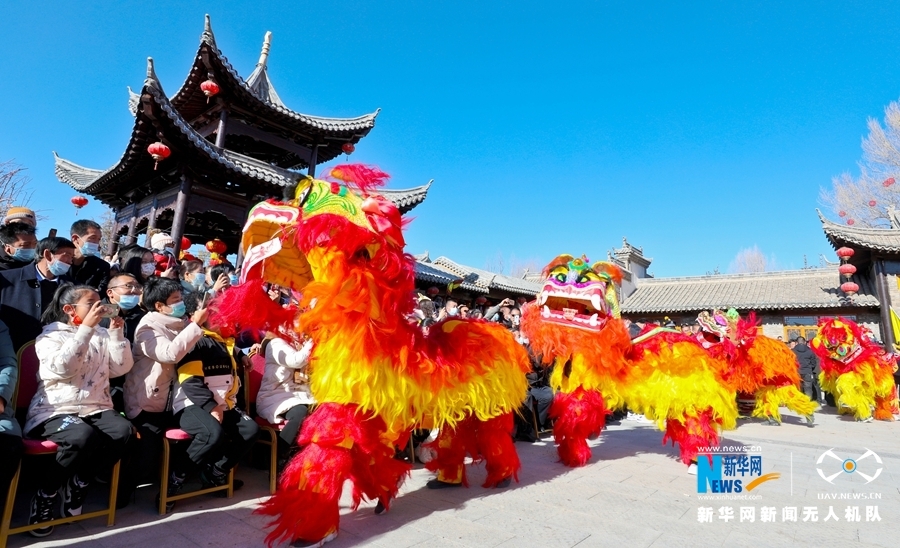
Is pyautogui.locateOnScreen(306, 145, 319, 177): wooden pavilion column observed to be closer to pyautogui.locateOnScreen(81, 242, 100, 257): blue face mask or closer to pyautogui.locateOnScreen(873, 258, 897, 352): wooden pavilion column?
pyautogui.locateOnScreen(81, 242, 100, 257): blue face mask

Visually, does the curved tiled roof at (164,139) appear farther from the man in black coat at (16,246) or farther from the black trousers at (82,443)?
the black trousers at (82,443)

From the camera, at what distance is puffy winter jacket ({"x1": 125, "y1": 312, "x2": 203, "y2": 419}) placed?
276cm

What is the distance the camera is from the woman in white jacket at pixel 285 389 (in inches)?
129

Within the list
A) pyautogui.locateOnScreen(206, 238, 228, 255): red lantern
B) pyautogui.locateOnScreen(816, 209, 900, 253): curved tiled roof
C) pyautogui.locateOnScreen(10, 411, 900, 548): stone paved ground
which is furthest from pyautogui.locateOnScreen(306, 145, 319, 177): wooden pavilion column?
pyautogui.locateOnScreen(816, 209, 900, 253): curved tiled roof

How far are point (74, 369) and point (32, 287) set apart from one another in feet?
3.31

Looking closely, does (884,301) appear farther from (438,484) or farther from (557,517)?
(438,484)

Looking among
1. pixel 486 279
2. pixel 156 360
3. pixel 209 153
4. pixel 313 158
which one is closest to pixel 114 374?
pixel 156 360

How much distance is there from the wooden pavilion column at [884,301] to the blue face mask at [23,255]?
17758 millimetres

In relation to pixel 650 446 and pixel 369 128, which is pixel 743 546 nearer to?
pixel 650 446

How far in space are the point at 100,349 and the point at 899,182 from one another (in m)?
26.8

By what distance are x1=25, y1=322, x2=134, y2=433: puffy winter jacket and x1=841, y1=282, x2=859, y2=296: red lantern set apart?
720 inches

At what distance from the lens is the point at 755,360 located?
605 cm

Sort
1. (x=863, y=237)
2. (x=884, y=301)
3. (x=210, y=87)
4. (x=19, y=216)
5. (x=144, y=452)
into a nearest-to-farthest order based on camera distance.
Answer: (x=144, y=452), (x=19, y=216), (x=210, y=87), (x=884, y=301), (x=863, y=237)

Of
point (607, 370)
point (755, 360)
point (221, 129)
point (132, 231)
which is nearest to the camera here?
point (607, 370)
